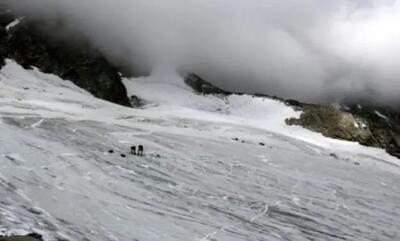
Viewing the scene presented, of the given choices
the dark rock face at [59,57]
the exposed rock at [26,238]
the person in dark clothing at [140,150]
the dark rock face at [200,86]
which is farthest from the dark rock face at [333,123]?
the exposed rock at [26,238]

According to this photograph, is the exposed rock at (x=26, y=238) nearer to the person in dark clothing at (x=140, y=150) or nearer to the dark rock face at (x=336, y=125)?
the person in dark clothing at (x=140, y=150)

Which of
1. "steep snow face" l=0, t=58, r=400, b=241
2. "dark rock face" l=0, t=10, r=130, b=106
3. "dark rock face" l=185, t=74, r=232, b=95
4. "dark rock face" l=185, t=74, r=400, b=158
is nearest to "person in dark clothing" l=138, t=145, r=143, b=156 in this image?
"steep snow face" l=0, t=58, r=400, b=241

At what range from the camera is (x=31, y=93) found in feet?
164

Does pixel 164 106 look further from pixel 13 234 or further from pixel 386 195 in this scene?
pixel 13 234

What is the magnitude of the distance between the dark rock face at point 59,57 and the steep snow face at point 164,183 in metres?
12.8

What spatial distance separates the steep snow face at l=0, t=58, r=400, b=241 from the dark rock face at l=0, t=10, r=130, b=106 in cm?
1276

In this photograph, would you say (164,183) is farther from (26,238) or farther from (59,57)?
(59,57)

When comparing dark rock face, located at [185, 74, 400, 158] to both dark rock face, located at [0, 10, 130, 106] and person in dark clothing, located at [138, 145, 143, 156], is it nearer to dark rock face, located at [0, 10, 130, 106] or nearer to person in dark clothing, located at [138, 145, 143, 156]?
dark rock face, located at [0, 10, 130, 106]

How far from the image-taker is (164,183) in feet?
78.3

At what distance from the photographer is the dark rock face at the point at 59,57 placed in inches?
2542

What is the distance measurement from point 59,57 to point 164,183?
1887 inches

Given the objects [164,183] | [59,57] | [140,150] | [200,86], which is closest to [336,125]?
[200,86]

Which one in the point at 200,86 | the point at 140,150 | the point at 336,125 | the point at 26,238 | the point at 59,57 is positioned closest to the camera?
the point at 26,238

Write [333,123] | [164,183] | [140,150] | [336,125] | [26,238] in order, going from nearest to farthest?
[26,238] < [164,183] < [140,150] < [336,125] < [333,123]
